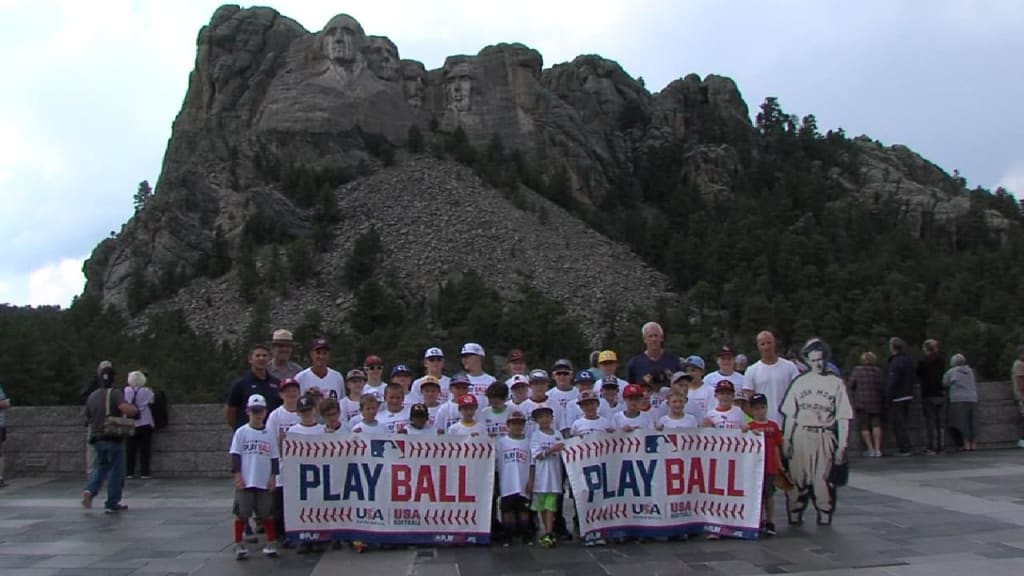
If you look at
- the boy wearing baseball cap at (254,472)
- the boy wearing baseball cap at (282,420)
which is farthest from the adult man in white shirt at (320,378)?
the boy wearing baseball cap at (254,472)

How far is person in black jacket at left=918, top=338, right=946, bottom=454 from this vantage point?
15.4 meters

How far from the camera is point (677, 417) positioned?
9508 mm

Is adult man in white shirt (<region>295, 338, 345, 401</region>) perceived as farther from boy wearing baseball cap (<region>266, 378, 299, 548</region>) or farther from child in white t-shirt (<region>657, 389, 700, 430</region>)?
child in white t-shirt (<region>657, 389, 700, 430</region>)

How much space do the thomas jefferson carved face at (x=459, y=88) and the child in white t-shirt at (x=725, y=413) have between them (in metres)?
85.9

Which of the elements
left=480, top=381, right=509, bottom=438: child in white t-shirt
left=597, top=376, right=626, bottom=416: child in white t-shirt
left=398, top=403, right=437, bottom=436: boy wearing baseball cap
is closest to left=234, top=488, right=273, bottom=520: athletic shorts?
left=398, top=403, right=437, bottom=436: boy wearing baseball cap

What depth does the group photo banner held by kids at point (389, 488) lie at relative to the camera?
29.8 feet

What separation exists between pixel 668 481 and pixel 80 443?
10.00 meters

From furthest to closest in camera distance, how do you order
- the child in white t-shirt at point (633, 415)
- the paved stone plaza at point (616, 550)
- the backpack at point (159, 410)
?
the backpack at point (159, 410)
the child in white t-shirt at point (633, 415)
the paved stone plaza at point (616, 550)

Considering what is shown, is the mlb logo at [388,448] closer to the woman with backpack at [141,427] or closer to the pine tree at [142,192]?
the woman with backpack at [141,427]

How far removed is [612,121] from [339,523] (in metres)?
103

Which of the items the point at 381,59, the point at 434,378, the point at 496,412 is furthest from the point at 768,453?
the point at 381,59

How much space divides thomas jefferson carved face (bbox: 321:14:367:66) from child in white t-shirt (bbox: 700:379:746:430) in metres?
82.5

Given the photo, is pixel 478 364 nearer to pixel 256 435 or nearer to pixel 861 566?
pixel 256 435

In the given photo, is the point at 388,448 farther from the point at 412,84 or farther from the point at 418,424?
→ the point at 412,84
